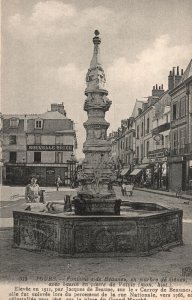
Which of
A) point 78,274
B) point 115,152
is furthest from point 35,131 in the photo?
point 78,274

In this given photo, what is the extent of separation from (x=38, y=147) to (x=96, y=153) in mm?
33144

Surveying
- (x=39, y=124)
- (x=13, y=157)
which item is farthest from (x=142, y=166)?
(x=13, y=157)

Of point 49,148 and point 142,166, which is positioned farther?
point 49,148

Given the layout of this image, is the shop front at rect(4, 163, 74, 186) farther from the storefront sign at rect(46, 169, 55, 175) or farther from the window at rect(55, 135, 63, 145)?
the window at rect(55, 135, 63, 145)

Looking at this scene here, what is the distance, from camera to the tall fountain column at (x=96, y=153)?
8453mm

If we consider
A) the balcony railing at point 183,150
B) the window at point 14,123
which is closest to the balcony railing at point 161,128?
the balcony railing at point 183,150

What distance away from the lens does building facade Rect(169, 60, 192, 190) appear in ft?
87.9

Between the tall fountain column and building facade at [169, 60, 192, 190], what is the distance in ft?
57.7

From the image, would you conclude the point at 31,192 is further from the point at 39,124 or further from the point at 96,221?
the point at 39,124

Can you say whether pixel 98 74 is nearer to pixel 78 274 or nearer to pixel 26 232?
pixel 26 232

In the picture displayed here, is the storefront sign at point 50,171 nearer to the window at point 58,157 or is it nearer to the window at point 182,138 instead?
the window at point 58,157

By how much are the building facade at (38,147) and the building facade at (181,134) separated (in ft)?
44.3

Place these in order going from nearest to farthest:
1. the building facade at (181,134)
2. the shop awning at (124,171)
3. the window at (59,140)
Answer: the building facade at (181,134), the window at (59,140), the shop awning at (124,171)

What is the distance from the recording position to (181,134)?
28734 mm
